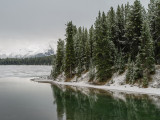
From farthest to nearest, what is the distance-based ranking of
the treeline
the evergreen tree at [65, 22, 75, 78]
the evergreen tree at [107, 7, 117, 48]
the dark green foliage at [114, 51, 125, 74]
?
the evergreen tree at [65, 22, 75, 78]
the evergreen tree at [107, 7, 117, 48]
the dark green foliage at [114, 51, 125, 74]
the treeline

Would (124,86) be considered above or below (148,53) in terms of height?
below

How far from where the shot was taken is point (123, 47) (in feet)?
163

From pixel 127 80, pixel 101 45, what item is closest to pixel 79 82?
pixel 101 45

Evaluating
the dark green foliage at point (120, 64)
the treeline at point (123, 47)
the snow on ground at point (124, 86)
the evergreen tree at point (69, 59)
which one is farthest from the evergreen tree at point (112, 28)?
the evergreen tree at point (69, 59)

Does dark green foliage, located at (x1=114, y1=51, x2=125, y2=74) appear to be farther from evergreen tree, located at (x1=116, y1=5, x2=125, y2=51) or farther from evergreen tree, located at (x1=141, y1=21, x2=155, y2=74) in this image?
evergreen tree, located at (x1=141, y1=21, x2=155, y2=74)

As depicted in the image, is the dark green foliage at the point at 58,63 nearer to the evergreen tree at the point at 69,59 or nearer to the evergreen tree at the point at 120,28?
the evergreen tree at the point at 69,59

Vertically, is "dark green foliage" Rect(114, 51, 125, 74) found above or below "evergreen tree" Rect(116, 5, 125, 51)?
below

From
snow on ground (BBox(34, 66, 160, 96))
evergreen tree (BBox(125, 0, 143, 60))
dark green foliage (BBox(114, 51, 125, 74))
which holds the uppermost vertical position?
evergreen tree (BBox(125, 0, 143, 60))

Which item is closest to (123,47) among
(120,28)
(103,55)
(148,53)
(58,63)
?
(120,28)

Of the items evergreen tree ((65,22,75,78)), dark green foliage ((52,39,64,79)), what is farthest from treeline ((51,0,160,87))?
dark green foliage ((52,39,64,79))

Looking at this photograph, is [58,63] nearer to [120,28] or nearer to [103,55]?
[103,55]

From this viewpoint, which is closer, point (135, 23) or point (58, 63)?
point (135, 23)

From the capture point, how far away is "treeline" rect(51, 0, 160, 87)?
36.5m

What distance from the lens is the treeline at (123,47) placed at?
36500 mm
